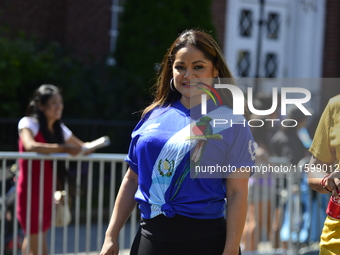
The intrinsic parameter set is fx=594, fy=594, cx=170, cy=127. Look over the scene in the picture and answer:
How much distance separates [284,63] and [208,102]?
11854 millimetres

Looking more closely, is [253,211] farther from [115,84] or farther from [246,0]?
[246,0]

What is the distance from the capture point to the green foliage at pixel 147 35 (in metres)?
11.4

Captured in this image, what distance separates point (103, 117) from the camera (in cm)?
1120

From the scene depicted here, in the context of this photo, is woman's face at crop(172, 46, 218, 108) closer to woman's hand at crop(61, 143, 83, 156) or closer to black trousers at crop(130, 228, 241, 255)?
black trousers at crop(130, 228, 241, 255)

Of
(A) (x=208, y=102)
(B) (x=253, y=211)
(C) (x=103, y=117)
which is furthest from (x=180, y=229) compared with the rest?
(C) (x=103, y=117)

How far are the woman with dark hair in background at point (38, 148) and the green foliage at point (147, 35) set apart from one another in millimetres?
5621

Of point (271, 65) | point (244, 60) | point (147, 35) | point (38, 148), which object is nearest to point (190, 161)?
point (38, 148)

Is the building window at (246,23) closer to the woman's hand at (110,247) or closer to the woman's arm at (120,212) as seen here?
the woman's arm at (120,212)

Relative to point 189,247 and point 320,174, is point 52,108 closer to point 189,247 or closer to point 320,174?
point 189,247

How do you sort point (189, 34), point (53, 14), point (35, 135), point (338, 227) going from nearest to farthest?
point (338, 227)
point (189, 34)
point (35, 135)
point (53, 14)

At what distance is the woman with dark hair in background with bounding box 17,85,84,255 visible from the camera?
5438 mm

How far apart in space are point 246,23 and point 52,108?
30.1 ft

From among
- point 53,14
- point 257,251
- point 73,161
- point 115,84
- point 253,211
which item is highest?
point 53,14

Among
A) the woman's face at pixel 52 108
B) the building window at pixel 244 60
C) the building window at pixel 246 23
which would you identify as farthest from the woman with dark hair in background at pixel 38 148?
the building window at pixel 246 23
